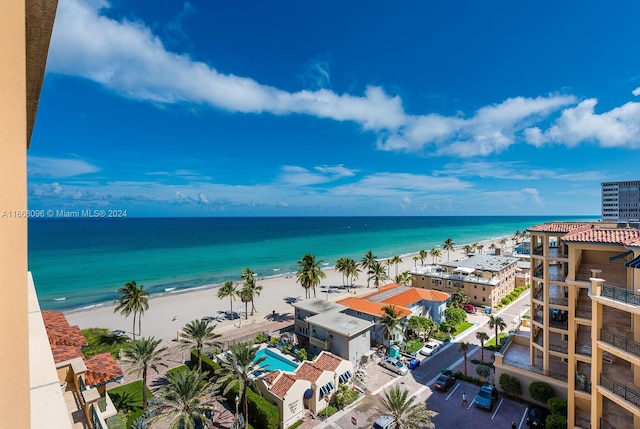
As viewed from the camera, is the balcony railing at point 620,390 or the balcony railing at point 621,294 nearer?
the balcony railing at point 620,390

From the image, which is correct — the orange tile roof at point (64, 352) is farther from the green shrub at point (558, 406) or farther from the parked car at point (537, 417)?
the green shrub at point (558, 406)

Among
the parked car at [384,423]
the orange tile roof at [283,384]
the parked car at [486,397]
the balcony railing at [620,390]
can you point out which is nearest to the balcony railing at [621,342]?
the balcony railing at [620,390]

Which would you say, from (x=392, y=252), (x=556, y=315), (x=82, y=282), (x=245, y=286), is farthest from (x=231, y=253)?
(x=556, y=315)

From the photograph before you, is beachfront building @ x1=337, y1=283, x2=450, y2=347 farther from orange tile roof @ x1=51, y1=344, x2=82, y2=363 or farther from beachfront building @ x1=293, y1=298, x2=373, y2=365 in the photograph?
orange tile roof @ x1=51, y1=344, x2=82, y2=363

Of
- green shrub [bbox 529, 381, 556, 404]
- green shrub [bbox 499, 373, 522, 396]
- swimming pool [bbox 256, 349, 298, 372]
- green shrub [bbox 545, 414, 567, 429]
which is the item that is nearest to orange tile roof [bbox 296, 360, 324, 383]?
swimming pool [bbox 256, 349, 298, 372]

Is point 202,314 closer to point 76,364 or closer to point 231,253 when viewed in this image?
point 76,364
